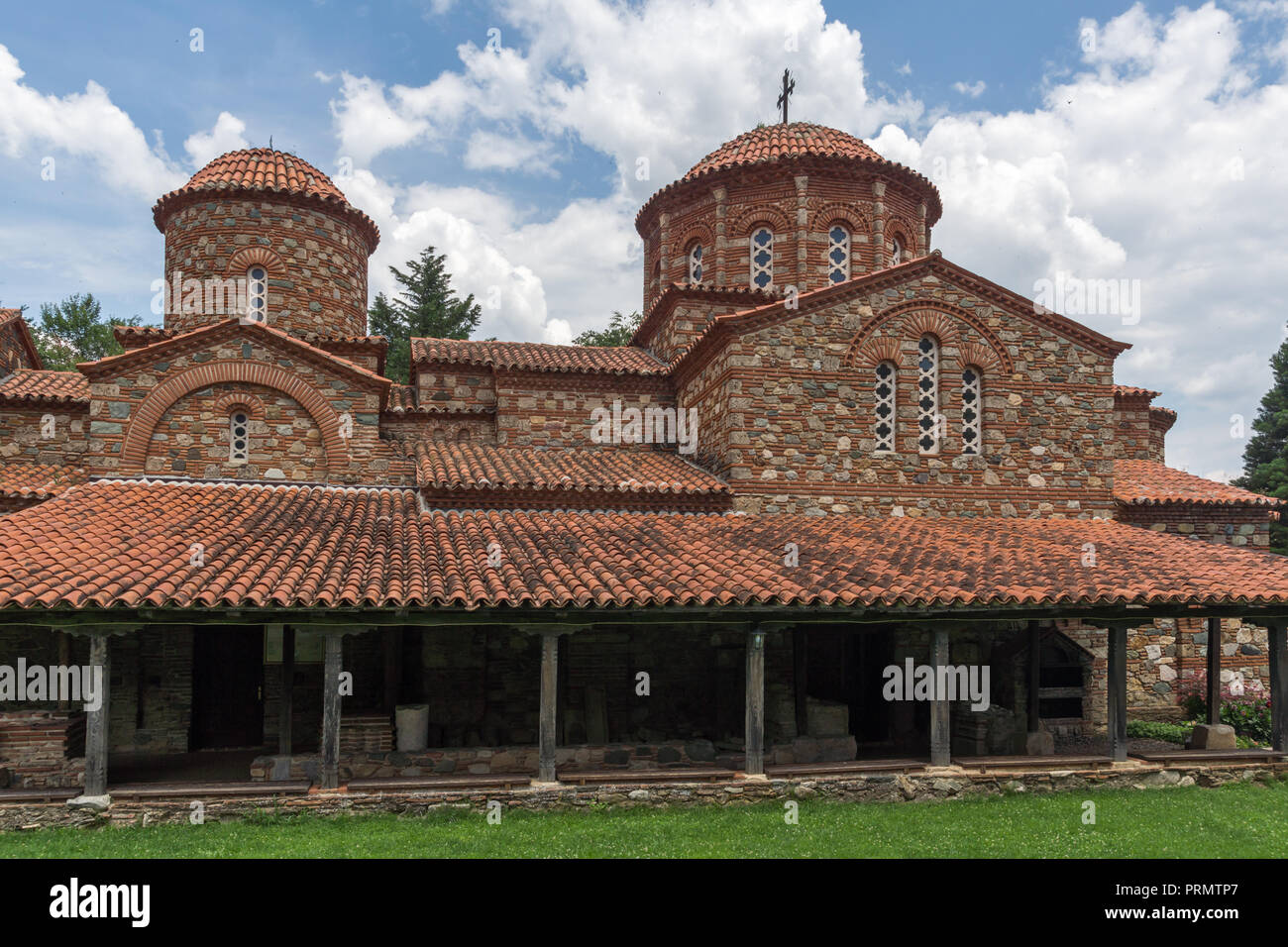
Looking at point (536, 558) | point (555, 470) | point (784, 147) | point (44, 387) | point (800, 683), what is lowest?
point (800, 683)

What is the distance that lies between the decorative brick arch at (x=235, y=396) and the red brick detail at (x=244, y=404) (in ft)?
0.24

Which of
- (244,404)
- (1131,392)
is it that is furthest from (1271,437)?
(244,404)

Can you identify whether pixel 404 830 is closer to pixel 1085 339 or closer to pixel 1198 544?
pixel 1198 544

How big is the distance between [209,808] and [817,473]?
8.02 metres

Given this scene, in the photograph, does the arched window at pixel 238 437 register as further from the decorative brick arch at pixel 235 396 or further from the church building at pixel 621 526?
the decorative brick arch at pixel 235 396

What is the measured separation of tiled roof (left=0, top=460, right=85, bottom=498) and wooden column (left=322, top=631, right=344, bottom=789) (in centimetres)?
590

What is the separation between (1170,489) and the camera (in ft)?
44.9

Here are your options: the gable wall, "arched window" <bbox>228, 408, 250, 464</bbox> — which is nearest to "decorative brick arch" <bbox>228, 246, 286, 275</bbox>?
"arched window" <bbox>228, 408, 250, 464</bbox>

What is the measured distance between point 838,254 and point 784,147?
82.5 inches

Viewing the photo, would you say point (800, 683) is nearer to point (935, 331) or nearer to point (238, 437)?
point (935, 331)

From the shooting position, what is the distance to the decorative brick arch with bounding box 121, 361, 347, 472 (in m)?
11.1

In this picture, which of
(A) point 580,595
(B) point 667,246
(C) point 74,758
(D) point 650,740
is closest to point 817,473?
(D) point 650,740

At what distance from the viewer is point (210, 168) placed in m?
14.2

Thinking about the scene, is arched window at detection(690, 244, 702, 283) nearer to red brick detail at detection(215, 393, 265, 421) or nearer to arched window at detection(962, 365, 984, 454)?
arched window at detection(962, 365, 984, 454)
